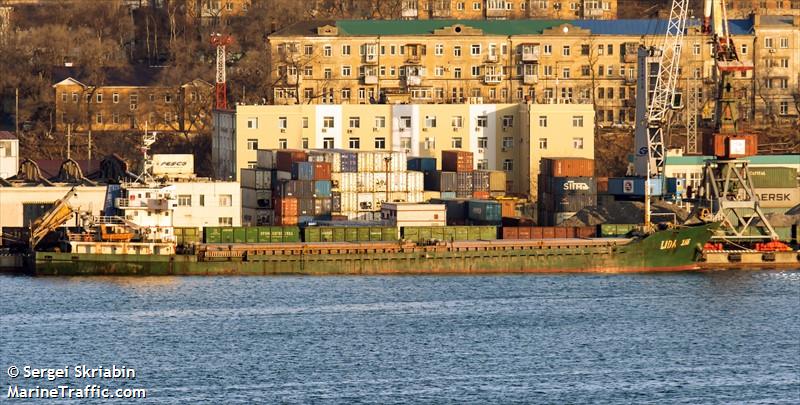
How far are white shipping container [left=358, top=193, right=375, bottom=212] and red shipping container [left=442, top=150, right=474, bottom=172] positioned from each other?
6487 mm

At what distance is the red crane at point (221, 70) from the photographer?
159000 millimetres

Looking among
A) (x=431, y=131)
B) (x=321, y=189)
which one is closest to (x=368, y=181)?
(x=321, y=189)

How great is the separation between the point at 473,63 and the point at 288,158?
50.0 meters

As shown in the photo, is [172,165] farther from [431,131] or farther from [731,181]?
[731,181]

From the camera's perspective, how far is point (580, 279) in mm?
125875

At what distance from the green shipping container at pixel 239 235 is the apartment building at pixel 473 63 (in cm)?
5523


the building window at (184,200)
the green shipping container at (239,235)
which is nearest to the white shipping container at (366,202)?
the building window at (184,200)

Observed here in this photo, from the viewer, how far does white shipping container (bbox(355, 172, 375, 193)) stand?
13875cm

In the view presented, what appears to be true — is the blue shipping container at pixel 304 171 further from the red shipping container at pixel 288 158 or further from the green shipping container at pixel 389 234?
the green shipping container at pixel 389 234

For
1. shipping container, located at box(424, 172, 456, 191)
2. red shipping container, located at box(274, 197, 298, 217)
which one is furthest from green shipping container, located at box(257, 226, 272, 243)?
shipping container, located at box(424, 172, 456, 191)

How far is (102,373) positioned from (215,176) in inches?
2687

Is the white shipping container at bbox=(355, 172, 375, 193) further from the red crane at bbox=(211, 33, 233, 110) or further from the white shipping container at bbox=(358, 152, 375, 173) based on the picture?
the red crane at bbox=(211, 33, 233, 110)

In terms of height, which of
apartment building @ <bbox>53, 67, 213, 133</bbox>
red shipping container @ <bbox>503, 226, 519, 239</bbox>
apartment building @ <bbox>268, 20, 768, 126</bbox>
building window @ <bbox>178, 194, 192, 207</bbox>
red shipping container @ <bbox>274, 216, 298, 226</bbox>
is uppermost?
apartment building @ <bbox>268, 20, 768, 126</bbox>

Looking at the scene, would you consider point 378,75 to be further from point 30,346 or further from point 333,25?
point 30,346
